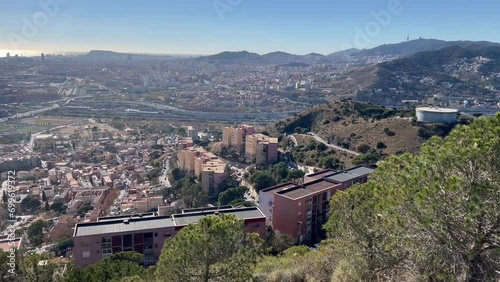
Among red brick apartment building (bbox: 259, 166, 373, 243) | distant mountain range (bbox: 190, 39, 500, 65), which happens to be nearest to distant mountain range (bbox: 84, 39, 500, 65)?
distant mountain range (bbox: 190, 39, 500, 65)

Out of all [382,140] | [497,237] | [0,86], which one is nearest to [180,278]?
[497,237]

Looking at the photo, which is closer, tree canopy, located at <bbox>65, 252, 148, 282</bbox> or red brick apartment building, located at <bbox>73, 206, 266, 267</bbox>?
tree canopy, located at <bbox>65, 252, 148, 282</bbox>

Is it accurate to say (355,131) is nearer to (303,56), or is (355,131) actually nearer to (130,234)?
(130,234)

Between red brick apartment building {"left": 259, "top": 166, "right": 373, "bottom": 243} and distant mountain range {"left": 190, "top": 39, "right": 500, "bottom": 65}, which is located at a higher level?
distant mountain range {"left": 190, "top": 39, "right": 500, "bottom": 65}

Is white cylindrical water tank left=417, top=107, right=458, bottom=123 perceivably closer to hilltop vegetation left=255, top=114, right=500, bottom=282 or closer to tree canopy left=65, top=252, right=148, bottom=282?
tree canopy left=65, top=252, right=148, bottom=282

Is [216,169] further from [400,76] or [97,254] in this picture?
[400,76]

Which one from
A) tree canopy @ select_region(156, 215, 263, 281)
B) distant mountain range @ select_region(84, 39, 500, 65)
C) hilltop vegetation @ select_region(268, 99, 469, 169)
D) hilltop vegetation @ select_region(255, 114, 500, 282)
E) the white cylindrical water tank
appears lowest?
hilltop vegetation @ select_region(268, 99, 469, 169)

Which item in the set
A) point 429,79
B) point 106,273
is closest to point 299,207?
point 106,273

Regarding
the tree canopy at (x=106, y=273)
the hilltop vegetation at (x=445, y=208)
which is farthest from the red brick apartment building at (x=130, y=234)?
the hilltop vegetation at (x=445, y=208)
